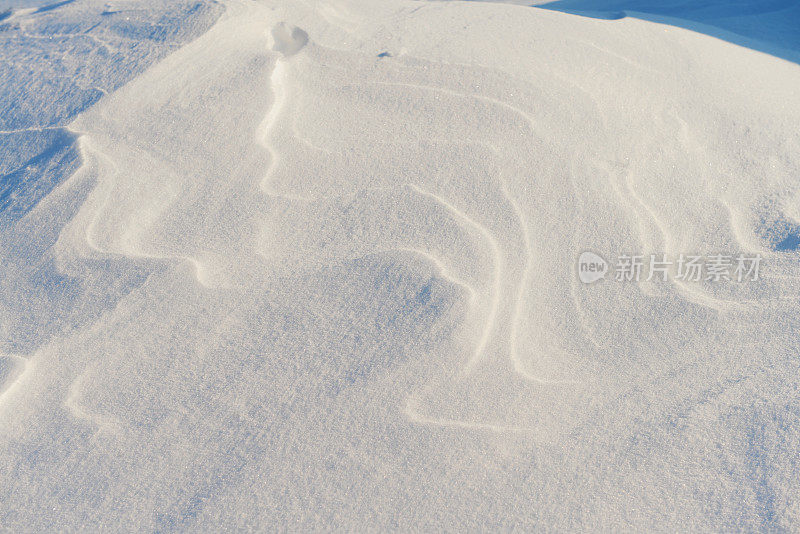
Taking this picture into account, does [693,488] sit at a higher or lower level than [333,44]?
lower

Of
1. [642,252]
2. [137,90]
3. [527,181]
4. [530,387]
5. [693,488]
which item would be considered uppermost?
[137,90]

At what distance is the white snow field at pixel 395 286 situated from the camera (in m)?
1.31

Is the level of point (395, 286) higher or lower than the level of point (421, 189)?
lower

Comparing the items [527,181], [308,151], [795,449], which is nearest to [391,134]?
[308,151]

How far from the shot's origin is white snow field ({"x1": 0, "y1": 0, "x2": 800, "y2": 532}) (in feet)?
4.31

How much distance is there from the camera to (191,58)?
2.24 metres

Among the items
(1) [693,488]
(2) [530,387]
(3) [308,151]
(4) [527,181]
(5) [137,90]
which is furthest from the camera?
(5) [137,90]

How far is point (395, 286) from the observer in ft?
5.14

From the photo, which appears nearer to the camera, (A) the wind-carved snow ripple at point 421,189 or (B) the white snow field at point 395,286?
(B) the white snow field at point 395,286

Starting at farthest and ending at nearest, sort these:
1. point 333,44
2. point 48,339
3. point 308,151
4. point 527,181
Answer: point 333,44, point 308,151, point 527,181, point 48,339

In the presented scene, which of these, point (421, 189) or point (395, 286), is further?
point (421, 189)

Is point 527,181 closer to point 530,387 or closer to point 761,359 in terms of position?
point 530,387

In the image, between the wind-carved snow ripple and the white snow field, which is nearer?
the white snow field

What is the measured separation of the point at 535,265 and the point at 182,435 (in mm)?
1022
